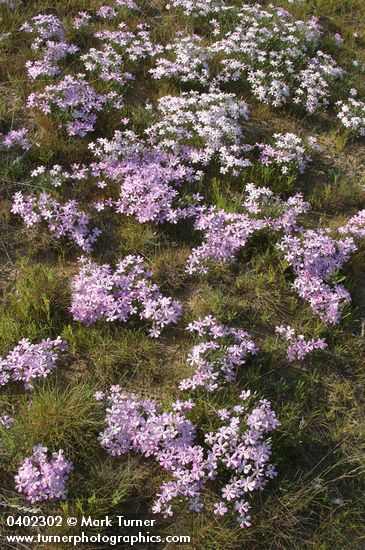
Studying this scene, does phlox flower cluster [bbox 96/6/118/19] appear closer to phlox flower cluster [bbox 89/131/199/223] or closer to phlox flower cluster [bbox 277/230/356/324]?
phlox flower cluster [bbox 89/131/199/223]

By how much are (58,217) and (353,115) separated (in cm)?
478

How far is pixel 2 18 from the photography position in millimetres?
7309

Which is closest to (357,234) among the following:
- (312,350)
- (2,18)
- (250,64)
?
(312,350)

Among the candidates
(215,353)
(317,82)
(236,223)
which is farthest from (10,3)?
(215,353)

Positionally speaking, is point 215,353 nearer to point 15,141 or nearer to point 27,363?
point 27,363

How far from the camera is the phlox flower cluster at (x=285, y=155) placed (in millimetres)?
6246

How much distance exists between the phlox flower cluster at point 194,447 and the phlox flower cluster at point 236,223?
1.68 m

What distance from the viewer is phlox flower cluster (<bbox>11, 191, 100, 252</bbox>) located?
5.23 metres

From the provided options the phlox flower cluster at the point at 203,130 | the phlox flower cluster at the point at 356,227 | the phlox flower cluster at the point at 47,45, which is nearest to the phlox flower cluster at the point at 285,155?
the phlox flower cluster at the point at 203,130

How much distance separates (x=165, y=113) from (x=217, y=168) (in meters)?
1.12

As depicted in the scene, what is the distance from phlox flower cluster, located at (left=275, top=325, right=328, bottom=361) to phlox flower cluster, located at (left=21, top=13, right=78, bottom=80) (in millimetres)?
4712

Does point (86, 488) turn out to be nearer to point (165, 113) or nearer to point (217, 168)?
point (217, 168)

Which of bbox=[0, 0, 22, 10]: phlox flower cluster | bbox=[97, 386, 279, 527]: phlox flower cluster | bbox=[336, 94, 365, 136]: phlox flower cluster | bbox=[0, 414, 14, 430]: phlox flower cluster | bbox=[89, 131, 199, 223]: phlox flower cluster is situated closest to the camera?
bbox=[97, 386, 279, 527]: phlox flower cluster

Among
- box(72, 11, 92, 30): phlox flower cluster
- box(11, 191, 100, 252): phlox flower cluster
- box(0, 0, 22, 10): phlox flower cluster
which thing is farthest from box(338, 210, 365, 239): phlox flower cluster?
box(0, 0, 22, 10): phlox flower cluster
